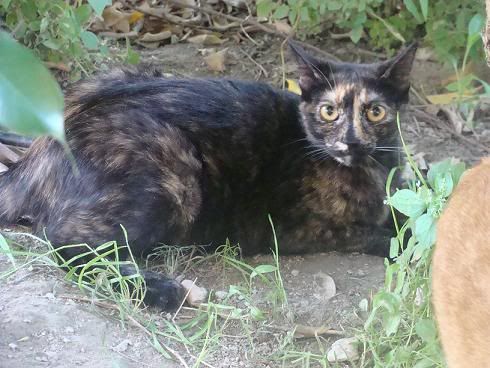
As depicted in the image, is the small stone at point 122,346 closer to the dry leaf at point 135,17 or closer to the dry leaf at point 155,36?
the dry leaf at point 155,36

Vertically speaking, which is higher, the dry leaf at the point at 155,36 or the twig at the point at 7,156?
the dry leaf at the point at 155,36

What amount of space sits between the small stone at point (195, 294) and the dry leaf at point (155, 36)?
264 cm

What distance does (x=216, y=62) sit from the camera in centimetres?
477

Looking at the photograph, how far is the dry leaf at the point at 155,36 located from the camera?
197 inches

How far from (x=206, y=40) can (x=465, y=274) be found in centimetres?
370

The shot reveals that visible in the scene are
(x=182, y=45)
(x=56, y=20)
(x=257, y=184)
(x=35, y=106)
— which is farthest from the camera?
(x=182, y=45)

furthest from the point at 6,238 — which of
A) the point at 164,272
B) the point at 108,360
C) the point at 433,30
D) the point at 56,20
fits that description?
the point at 433,30

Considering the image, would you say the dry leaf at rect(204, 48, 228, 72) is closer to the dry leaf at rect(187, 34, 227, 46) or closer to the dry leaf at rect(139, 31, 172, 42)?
the dry leaf at rect(187, 34, 227, 46)

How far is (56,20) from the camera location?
3.65 metres

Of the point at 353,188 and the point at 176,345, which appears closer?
the point at 176,345

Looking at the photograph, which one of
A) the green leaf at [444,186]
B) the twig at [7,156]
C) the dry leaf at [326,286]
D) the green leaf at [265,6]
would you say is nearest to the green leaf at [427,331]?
the green leaf at [444,186]

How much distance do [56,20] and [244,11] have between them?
199 cm

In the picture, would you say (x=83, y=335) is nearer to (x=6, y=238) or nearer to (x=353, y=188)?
(x=6, y=238)

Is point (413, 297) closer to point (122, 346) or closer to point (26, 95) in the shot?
point (122, 346)
